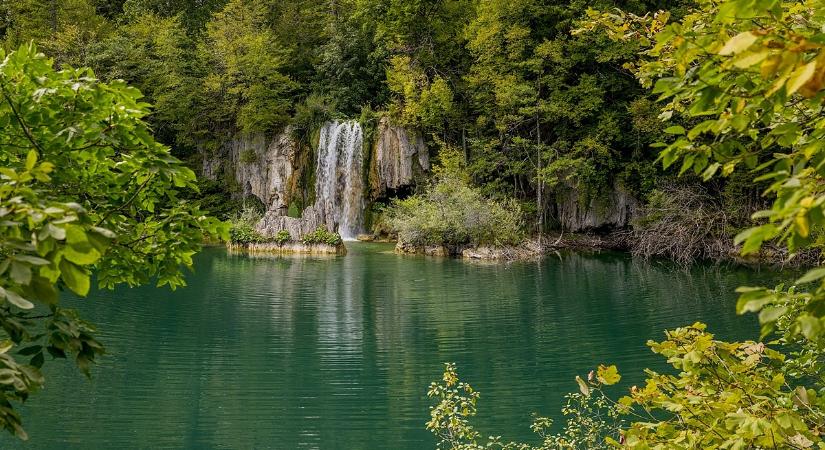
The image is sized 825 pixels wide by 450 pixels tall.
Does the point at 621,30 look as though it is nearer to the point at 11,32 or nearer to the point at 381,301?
the point at 381,301

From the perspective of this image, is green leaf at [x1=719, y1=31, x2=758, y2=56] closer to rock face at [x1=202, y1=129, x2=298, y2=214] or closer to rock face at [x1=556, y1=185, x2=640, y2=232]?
rock face at [x1=556, y1=185, x2=640, y2=232]

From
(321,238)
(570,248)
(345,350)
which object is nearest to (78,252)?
(345,350)

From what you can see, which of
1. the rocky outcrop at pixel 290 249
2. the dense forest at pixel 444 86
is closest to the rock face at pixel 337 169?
the dense forest at pixel 444 86

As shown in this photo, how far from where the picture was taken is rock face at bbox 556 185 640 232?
2708 centimetres

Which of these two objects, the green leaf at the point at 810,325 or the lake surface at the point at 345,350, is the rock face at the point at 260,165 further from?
the green leaf at the point at 810,325

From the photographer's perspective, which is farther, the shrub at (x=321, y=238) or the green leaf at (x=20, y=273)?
the shrub at (x=321, y=238)

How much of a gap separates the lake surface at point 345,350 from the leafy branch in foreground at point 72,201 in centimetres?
352

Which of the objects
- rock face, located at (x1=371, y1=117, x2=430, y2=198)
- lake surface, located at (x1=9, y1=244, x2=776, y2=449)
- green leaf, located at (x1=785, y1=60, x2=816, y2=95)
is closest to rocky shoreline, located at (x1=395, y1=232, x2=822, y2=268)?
lake surface, located at (x1=9, y1=244, x2=776, y2=449)

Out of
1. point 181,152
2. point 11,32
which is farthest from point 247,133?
point 11,32

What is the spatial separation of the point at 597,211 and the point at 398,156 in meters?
9.95

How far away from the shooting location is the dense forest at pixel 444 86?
25.7m

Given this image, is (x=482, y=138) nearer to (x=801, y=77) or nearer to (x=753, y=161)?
(x=753, y=161)

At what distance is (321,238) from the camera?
25469 millimetres

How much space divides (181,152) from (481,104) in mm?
18187
